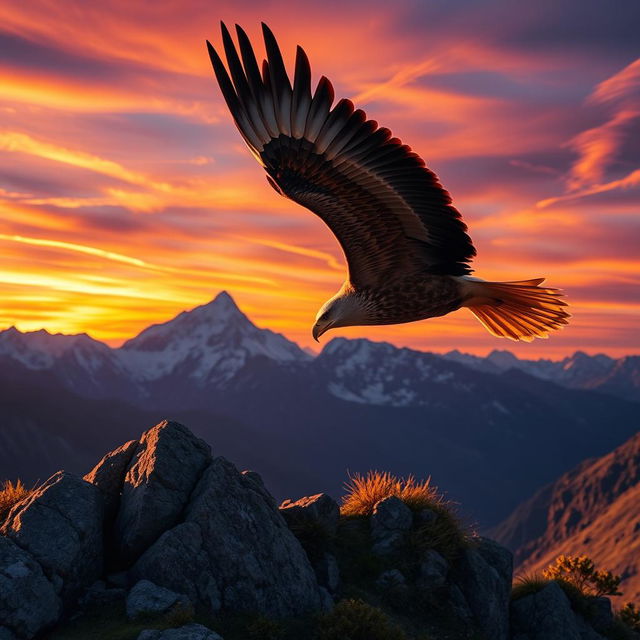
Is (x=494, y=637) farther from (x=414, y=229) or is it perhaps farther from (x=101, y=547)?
(x=414, y=229)

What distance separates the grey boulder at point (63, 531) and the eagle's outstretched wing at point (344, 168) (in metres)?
8.48

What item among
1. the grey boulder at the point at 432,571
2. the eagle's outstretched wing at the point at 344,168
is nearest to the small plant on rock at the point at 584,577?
the grey boulder at the point at 432,571

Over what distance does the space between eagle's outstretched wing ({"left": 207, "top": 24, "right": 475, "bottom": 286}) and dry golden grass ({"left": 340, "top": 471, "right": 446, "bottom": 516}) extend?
39.3ft

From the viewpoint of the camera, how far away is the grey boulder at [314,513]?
62.2 feet

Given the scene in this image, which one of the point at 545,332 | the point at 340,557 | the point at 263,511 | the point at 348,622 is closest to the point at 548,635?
the point at 340,557

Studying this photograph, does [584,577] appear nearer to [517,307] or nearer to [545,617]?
[545,617]

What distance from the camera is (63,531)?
1436cm

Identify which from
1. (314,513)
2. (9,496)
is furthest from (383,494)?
(9,496)

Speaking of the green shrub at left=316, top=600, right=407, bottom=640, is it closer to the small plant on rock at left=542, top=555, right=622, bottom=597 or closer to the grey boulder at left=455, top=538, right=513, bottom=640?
the grey boulder at left=455, top=538, right=513, bottom=640

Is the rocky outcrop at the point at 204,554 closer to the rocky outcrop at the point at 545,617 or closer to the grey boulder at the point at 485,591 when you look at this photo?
the grey boulder at the point at 485,591

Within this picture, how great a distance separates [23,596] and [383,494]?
11.7 m

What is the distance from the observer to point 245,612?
48.5ft

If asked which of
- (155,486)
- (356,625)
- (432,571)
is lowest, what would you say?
(432,571)

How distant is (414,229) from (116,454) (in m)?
10.8
